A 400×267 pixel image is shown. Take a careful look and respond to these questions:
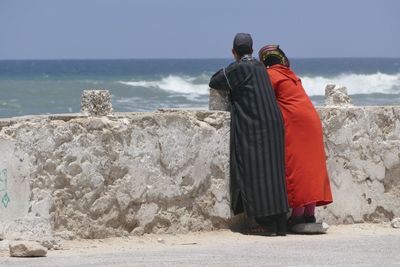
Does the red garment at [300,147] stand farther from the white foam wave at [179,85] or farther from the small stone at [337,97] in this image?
the white foam wave at [179,85]

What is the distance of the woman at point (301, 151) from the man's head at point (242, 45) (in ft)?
0.80

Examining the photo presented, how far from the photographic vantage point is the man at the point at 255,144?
741 cm

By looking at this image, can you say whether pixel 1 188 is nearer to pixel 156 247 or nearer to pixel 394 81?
pixel 156 247

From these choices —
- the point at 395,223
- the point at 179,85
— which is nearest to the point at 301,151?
the point at 395,223

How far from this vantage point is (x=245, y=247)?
22.6ft

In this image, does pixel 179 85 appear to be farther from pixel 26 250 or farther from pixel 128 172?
pixel 26 250

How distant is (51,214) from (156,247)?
2.39ft

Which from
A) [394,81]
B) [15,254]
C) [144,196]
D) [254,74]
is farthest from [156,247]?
[394,81]

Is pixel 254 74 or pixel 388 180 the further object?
pixel 388 180

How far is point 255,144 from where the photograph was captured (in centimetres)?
742

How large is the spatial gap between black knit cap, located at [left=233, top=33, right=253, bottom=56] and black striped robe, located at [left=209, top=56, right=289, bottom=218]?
113mm

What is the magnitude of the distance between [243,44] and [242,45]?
0.01 meters

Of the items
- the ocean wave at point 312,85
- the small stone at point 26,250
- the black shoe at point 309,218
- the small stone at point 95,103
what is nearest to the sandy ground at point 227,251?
the small stone at point 26,250

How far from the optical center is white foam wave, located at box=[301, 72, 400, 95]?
143 feet
